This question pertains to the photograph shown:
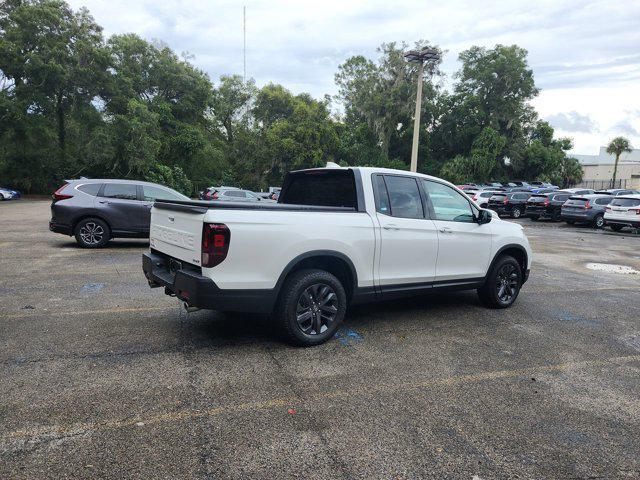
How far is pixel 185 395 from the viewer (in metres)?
3.56

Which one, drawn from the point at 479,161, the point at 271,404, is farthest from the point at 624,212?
the point at 479,161

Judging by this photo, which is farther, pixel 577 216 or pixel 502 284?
pixel 577 216

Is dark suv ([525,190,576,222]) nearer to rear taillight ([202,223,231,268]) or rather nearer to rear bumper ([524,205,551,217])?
rear bumper ([524,205,551,217])

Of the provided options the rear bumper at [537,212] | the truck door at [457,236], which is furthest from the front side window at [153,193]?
the rear bumper at [537,212]

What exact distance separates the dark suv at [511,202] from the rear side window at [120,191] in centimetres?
2115

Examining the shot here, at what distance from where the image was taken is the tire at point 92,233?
10.4 meters

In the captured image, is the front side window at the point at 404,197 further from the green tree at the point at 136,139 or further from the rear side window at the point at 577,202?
the green tree at the point at 136,139

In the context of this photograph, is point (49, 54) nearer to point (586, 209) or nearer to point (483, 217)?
point (586, 209)

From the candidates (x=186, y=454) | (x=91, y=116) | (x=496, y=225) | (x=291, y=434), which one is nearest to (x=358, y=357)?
(x=291, y=434)

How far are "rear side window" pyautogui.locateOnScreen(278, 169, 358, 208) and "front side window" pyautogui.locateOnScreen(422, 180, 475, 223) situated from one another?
1.04 metres

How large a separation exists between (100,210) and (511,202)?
22.5 meters

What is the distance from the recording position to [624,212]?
1900 centimetres

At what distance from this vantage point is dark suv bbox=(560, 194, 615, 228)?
21.2m

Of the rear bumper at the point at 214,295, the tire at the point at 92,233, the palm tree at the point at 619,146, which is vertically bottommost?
the tire at the point at 92,233
